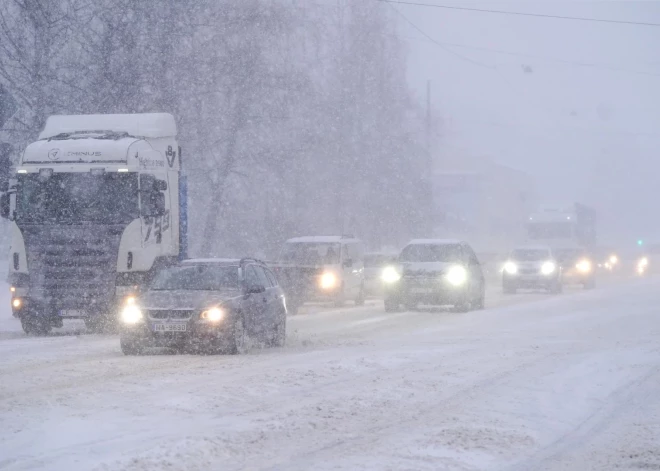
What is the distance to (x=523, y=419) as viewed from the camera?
9.47 meters

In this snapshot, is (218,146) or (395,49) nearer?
(218,146)

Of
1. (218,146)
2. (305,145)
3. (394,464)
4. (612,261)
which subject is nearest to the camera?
(394,464)

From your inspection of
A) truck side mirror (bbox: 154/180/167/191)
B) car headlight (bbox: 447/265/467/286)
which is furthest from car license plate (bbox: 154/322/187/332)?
car headlight (bbox: 447/265/467/286)

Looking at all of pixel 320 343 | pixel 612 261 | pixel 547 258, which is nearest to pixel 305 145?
pixel 547 258

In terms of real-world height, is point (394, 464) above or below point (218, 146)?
below

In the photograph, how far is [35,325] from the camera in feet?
65.2

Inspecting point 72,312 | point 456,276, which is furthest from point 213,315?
point 456,276

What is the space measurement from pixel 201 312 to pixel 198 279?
5.15 feet

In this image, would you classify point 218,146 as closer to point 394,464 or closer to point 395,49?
point 395,49

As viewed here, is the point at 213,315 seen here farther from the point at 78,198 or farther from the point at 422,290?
the point at 422,290

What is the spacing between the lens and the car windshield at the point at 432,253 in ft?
87.7

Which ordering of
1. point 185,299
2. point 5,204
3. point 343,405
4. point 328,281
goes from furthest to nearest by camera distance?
1. point 328,281
2. point 5,204
3. point 185,299
4. point 343,405

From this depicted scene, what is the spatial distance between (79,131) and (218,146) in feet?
45.8

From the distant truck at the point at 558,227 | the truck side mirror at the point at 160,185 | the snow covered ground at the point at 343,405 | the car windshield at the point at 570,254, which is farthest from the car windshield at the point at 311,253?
the distant truck at the point at 558,227
